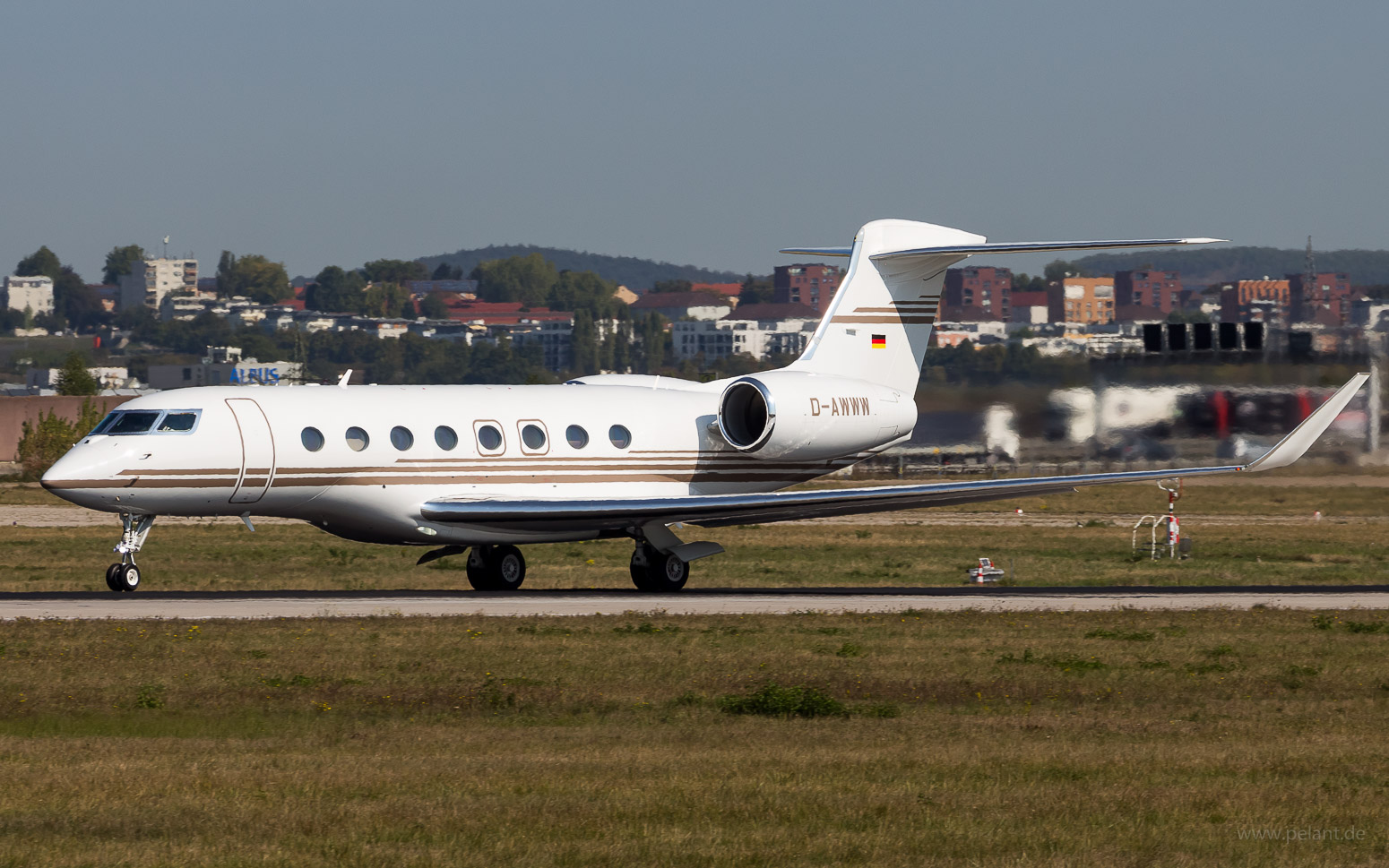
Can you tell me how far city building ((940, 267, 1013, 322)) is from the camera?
108250 millimetres

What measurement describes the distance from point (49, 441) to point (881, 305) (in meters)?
59.3

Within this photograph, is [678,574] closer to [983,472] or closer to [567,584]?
[567,584]

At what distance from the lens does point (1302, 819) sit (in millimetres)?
11414

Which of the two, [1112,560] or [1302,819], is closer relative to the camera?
[1302,819]

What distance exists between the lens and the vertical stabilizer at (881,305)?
3322 cm

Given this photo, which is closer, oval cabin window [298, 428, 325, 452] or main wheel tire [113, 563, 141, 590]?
main wheel tire [113, 563, 141, 590]

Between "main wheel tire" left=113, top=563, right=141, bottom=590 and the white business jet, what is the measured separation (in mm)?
27

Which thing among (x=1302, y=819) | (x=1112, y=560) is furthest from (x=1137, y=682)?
(x=1112, y=560)

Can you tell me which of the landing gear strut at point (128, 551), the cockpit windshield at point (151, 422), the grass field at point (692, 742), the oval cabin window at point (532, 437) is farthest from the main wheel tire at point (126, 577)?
the oval cabin window at point (532, 437)

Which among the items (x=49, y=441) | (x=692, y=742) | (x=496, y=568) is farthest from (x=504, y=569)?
(x=49, y=441)

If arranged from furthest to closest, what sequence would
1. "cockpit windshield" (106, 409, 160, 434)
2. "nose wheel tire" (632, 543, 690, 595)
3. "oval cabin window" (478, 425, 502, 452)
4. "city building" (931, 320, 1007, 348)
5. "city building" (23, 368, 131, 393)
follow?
"city building" (23, 368, 131, 393), "city building" (931, 320, 1007, 348), "nose wheel tire" (632, 543, 690, 595), "oval cabin window" (478, 425, 502, 452), "cockpit windshield" (106, 409, 160, 434)

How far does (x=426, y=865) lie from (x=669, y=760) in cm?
392

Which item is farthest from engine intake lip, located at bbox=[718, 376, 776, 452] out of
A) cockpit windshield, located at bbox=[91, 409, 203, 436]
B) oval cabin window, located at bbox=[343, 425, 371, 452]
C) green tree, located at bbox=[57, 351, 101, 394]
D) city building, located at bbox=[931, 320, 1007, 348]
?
green tree, located at bbox=[57, 351, 101, 394]

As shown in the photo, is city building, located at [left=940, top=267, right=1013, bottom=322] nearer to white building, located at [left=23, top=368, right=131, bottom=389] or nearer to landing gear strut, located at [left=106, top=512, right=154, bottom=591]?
white building, located at [left=23, top=368, right=131, bottom=389]
